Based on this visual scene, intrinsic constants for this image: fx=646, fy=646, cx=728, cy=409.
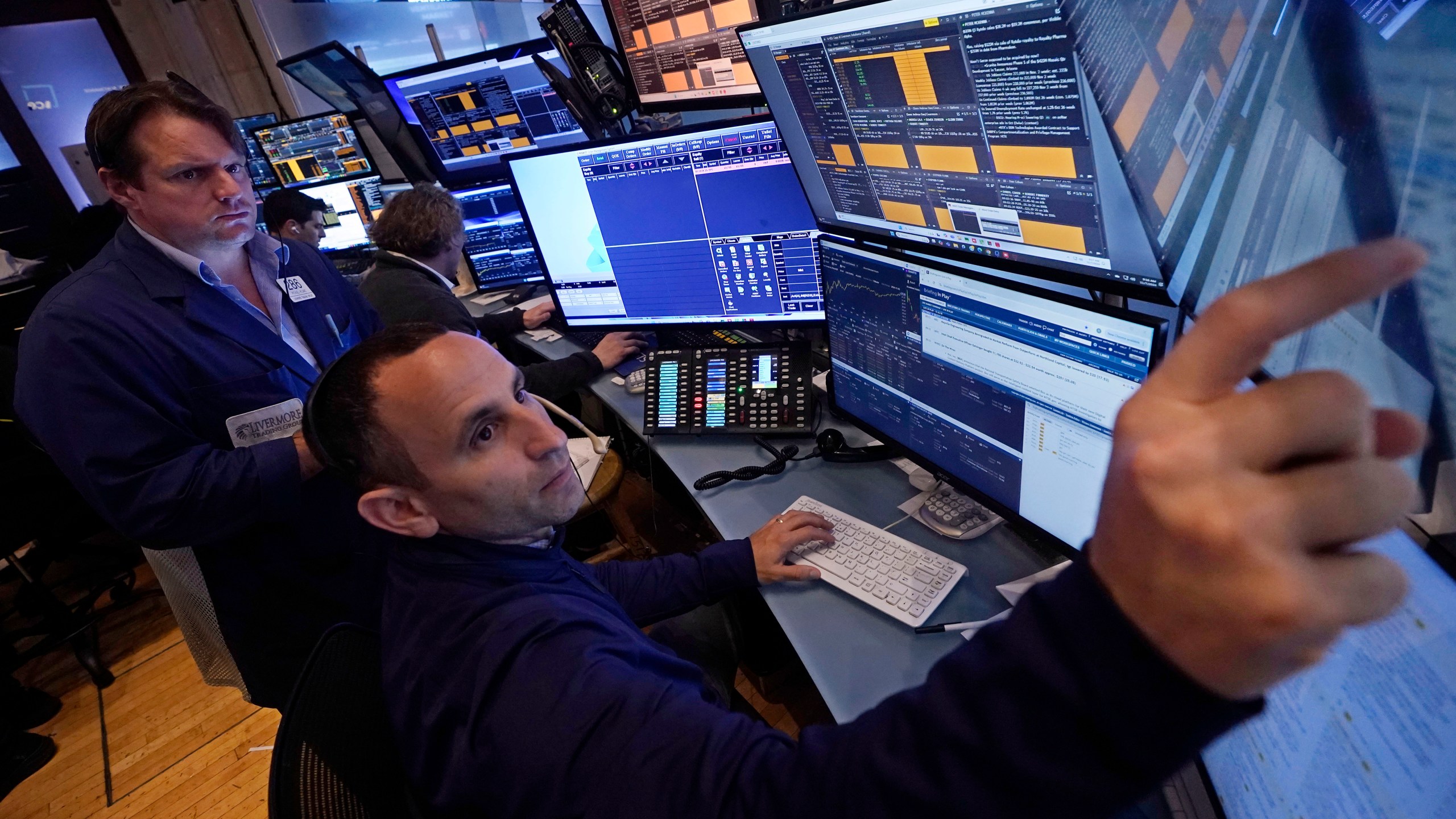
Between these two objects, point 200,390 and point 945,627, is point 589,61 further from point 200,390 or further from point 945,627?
point 945,627

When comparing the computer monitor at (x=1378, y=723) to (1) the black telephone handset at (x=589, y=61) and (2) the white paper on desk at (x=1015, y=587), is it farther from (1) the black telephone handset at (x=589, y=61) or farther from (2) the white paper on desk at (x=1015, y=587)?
(1) the black telephone handset at (x=589, y=61)

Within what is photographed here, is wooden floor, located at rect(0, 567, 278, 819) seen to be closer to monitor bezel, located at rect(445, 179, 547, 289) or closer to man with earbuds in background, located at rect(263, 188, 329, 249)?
monitor bezel, located at rect(445, 179, 547, 289)

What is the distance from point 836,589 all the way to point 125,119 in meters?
1.68

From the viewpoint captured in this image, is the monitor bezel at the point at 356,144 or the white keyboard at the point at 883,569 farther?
the monitor bezel at the point at 356,144

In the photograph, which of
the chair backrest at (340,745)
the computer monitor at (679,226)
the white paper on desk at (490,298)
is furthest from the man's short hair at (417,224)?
the chair backrest at (340,745)

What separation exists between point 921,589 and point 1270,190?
2.17 ft

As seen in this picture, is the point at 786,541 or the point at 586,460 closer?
the point at 786,541

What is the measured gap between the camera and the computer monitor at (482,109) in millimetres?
2279

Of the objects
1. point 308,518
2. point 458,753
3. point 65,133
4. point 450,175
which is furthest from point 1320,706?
point 65,133

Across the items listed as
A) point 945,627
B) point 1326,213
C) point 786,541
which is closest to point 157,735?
point 786,541

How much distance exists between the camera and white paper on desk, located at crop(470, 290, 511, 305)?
294 cm

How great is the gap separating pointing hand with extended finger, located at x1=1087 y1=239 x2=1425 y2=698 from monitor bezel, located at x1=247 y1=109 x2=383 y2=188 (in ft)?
12.5

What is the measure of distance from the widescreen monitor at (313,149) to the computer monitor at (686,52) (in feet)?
7.16

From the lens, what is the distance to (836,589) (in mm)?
1076
